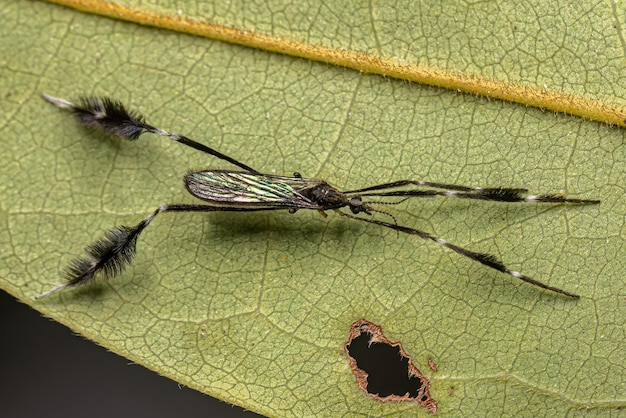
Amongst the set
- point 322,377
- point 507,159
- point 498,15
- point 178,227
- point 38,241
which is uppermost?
point 498,15

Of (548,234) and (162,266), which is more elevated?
(548,234)

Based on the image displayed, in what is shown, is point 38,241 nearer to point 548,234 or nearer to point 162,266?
point 162,266

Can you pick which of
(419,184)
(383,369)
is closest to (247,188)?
(419,184)

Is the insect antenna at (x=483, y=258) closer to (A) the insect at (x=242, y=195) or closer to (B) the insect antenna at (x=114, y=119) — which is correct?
(A) the insect at (x=242, y=195)

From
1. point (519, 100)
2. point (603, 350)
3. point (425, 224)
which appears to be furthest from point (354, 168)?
point (603, 350)

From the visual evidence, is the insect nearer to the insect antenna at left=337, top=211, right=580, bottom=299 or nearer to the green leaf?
the insect antenna at left=337, top=211, right=580, bottom=299

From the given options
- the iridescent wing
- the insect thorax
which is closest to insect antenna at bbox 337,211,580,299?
the insect thorax
